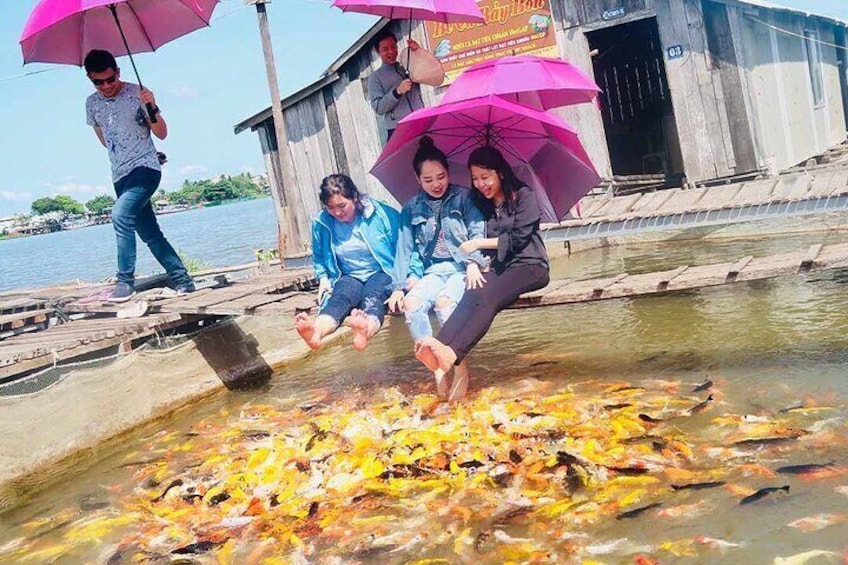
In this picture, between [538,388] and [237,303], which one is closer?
[538,388]

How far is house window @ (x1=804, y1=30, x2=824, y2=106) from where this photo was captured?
16.6 metres

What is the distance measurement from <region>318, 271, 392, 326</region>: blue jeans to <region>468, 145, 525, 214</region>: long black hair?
54.6 inches

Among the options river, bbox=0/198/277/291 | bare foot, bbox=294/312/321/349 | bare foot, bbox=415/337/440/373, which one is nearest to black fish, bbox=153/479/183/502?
bare foot, bbox=294/312/321/349

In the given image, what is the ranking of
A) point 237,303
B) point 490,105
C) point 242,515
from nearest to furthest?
point 242,515
point 490,105
point 237,303

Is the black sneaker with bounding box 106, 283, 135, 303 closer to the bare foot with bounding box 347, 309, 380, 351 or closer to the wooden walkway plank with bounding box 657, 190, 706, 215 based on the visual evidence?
the bare foot with bounding box 347, 309, 380, 351

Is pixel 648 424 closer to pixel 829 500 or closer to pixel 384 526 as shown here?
pixel 829 500

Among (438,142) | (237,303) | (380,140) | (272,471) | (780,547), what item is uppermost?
(380,140)

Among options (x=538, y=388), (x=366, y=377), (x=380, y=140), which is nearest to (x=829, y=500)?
(x=538, y=388)

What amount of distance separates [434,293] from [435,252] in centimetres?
38

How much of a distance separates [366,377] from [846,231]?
7.39m

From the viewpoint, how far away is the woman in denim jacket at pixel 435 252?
6.49m

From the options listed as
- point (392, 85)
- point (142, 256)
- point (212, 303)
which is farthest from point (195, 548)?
point (142, 256)

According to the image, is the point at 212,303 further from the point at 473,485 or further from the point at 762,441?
the point at 762,441

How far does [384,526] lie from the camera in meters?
4.76
